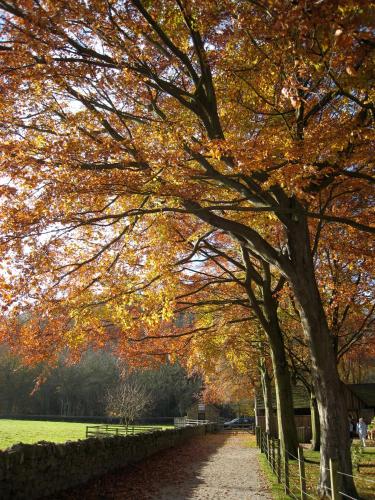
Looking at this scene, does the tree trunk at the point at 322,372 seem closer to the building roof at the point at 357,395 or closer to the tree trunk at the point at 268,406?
the tree trunk at the point at 268,406

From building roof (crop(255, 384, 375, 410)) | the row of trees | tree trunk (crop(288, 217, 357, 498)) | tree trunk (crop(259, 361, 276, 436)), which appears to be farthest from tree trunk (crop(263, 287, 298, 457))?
the row of trees

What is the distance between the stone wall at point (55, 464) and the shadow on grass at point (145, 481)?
228mm

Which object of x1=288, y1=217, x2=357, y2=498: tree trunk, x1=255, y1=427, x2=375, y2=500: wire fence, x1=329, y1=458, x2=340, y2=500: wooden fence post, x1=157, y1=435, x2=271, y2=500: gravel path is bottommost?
x1=157, y1=435, x2=271, y2=500: gravel path

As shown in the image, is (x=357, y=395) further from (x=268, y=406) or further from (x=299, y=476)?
(x=299, y=476)

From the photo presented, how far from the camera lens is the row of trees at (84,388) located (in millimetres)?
70188

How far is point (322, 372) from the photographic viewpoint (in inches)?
352

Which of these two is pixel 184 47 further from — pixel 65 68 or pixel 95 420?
pixel 95 420

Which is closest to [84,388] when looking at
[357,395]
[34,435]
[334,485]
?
[34,435]

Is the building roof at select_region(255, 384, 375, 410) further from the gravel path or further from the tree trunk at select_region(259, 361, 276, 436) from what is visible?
the gravel path

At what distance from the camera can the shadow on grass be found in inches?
371

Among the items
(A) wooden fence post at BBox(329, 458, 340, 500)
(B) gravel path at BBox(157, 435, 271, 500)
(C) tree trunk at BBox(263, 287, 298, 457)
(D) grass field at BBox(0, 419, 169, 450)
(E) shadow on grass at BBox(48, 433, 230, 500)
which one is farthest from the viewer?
(D) grass field at BBox(0, 419, 169, 450)

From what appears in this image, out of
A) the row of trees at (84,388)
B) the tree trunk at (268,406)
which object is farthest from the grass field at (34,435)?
the row of trees at (84,388)

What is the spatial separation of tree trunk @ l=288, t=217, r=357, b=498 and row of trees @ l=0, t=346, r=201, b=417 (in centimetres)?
6221

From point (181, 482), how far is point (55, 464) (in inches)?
162
